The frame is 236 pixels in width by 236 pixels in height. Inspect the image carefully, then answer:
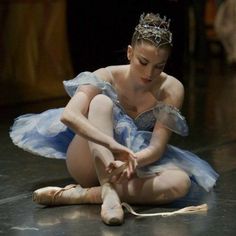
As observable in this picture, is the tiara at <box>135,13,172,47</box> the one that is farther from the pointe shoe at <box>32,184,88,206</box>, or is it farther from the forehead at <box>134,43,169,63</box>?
the pointe shoe at <box>32,184,88,206</box>

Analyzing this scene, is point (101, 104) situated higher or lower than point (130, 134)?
higher

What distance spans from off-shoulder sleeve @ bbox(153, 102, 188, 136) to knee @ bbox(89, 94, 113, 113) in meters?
0.15

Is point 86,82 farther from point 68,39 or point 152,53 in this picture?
point 68,39

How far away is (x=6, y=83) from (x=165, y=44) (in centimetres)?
218

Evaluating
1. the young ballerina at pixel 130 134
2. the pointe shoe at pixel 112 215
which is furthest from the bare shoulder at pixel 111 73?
the pointe shoe at pixel 112 215

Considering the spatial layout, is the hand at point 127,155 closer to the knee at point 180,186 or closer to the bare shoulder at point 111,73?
the knee at point 180,186

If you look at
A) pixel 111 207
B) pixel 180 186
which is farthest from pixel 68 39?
pixel 111 207

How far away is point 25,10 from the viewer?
165 inches

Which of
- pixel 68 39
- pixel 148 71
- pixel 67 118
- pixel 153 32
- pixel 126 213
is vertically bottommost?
pixel 68 39

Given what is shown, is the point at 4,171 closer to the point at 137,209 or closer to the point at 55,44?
the point at 137,209

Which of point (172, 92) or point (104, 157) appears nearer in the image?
point (104, 157)

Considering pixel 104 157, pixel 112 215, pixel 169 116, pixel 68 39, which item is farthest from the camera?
pixel 68 39

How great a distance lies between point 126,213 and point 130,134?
0.26 meters

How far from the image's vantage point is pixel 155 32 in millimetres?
2170
